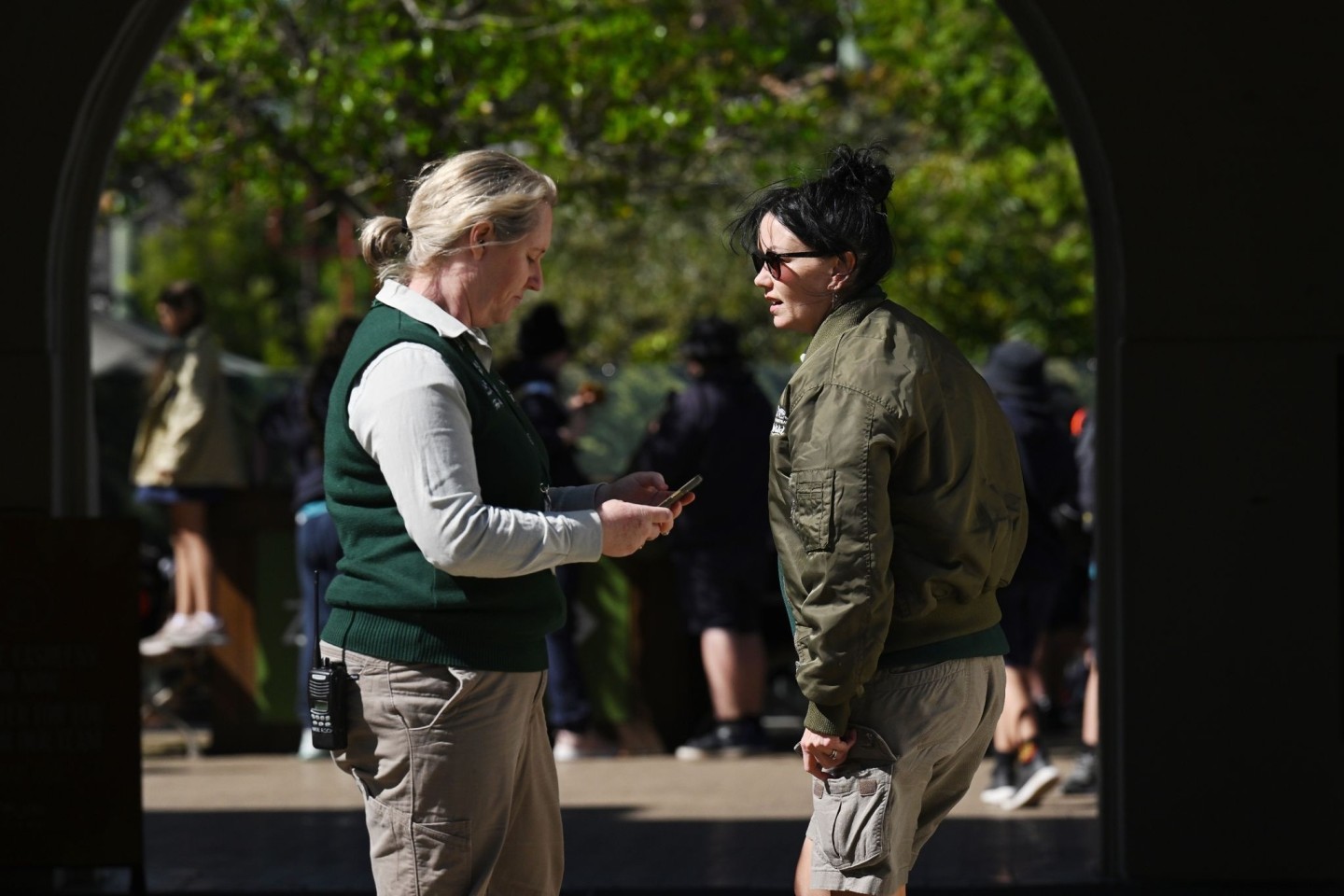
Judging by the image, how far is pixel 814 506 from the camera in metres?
3.46

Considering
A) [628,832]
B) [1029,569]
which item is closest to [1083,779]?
[1029,569]

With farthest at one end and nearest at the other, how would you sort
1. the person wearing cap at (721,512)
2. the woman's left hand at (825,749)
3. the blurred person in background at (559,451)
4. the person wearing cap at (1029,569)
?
the person wearing cap at (721,512) < the blurred person in background at (559,451) < the person wearing cap at (1029,569) < the woman's left hand at (825,749)

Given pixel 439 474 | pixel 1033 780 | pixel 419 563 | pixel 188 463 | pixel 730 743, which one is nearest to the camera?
pixel 439 474

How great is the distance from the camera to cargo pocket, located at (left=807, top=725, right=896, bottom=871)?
11.6 ft

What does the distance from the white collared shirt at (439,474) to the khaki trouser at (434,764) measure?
0.25m

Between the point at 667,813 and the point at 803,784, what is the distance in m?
0.91

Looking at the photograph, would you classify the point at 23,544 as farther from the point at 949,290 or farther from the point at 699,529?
the point at 949,290

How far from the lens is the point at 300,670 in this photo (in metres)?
8.80

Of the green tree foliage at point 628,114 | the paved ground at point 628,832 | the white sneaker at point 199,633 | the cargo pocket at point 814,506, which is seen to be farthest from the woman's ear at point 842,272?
the white sneaker at point 199,633

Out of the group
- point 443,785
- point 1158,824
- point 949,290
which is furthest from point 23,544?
point 949,290

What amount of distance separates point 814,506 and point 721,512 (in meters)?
5.22

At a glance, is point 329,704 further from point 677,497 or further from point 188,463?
point 188,463

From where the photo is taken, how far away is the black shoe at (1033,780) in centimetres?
735

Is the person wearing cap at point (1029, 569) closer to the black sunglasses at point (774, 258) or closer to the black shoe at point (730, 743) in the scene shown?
the black shoe at point (730, 743)
